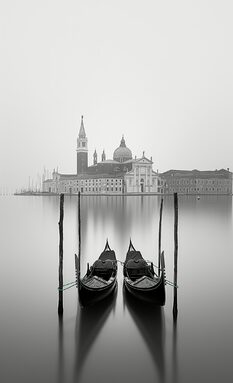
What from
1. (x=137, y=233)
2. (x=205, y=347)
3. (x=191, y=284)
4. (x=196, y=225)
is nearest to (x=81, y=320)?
(x=205, y=347)

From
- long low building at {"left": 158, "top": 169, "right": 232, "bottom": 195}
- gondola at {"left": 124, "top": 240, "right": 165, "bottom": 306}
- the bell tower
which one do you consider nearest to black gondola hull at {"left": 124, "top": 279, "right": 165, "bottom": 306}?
gondola at {"left": 124, "top": 240, "right": 165, "bottom": 306}

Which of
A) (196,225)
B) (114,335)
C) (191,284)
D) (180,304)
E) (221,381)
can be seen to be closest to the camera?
(221,381)

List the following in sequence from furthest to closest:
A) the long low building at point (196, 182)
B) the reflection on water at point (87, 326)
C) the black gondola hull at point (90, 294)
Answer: the long low building at point (196, 182) → the black gondola hull at point (90, 294) → the reflection on water at point (87, 326)

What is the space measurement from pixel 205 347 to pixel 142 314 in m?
1.99

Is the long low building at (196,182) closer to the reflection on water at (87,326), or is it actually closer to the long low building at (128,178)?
the long low building at (128,178)

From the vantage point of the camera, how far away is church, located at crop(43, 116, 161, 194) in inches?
3871

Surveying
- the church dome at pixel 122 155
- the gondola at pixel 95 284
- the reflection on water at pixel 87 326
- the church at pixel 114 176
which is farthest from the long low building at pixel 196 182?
the reflection on water at pixel 87 326

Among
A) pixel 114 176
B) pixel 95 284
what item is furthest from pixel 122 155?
pixel 95 284

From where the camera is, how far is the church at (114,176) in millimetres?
98312

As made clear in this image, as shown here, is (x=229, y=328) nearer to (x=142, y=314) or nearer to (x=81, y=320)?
(x=142, y=314)

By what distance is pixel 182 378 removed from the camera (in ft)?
19.5

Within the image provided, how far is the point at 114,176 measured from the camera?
98438mm

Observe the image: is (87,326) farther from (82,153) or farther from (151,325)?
(82,153)

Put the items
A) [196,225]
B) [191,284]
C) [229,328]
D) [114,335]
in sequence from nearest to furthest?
[114,335], [229,328], [191,284], [196,225]
